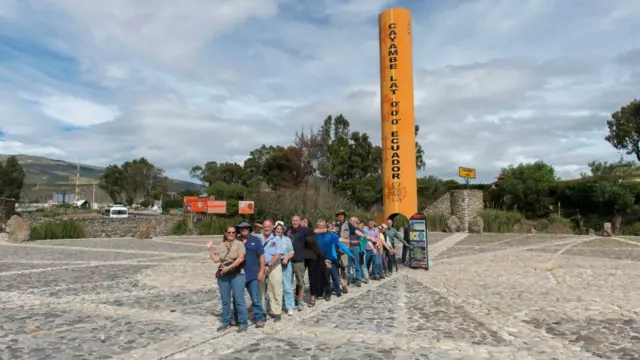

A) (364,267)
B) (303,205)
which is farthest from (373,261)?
(303,205)

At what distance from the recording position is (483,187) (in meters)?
40.2

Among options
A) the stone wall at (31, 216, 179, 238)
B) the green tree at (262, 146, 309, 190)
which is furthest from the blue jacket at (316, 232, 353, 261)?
the green tree at (262, 146, 309, 190)

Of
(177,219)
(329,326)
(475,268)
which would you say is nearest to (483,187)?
(177,219)

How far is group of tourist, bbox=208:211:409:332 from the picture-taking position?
19.7ft

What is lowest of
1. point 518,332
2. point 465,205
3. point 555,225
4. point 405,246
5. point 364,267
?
point 518,332

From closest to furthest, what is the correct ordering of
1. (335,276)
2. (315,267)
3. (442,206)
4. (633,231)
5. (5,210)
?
(315,267)
(335,276)
(633,231)
(5,210)
(442,206)

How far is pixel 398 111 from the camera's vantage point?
17609 mm

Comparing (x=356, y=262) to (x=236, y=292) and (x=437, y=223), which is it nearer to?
(x=236, y=292)

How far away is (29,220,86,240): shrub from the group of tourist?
63.5 ft

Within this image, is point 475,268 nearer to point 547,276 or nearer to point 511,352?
point 547,276

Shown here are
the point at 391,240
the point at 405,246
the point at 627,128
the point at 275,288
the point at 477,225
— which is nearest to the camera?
the point at 275,288

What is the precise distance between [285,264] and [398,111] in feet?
39.3

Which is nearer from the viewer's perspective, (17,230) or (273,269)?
(273,269)

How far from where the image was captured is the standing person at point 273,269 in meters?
6.54
